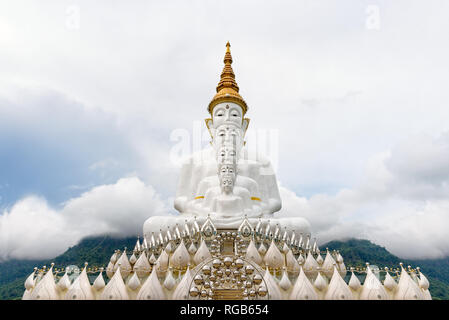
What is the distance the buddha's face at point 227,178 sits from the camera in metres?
7.14

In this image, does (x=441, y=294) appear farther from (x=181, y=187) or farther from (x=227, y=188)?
(x=181, y=187)

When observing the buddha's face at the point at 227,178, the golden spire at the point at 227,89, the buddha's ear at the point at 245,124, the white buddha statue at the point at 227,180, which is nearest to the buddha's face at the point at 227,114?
the white buddha statue at the point at 227,180

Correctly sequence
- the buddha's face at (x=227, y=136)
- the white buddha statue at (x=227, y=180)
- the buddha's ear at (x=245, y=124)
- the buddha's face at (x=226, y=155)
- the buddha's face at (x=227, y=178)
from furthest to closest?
the buddha's ear at (x=245, y=124)
the buddha's face at (x=227, y=136)
the buddha's face at (x=226, y=155)
the buddha's face at (x=227, y=178)
the white buddha statue at (x=227, y=180)

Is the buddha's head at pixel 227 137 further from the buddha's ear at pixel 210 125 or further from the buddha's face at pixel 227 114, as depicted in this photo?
the buddha's ear at pixel 210 125

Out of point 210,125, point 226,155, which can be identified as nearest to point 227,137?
point 226,155

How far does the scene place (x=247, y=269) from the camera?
135 inches

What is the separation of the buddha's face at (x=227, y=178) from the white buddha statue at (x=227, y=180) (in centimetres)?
3

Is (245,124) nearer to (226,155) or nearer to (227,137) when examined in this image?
(227,137)

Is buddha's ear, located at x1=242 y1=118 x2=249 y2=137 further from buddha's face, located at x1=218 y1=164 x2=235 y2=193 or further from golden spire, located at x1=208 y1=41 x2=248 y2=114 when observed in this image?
buddha's face, located at x1=218 y1=164 x2=235 y2=193

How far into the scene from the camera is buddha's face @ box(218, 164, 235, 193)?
7137 millimetres

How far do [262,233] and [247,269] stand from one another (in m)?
2.59

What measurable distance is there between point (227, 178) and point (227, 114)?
7.26ft
